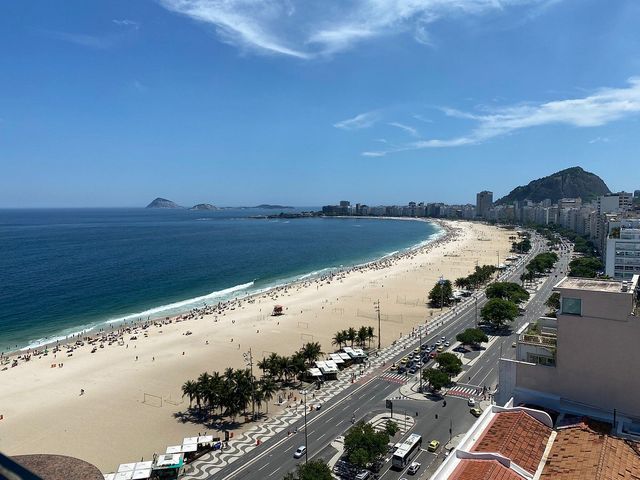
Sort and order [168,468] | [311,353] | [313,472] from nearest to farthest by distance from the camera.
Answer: [313,472]
[168,468]
[311,353]

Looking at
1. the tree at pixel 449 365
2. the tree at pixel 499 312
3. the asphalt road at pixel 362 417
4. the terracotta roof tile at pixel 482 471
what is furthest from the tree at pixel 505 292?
the terracotta roof tile at pixel 482 471

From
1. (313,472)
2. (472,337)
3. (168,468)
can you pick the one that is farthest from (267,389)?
(472,337)

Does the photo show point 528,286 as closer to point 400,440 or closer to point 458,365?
point 458,365

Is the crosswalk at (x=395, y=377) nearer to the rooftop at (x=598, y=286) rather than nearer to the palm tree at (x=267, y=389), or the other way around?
the palm tree at (x=267, y=389)

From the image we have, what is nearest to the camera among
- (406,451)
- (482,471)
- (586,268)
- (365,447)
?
(482,471)

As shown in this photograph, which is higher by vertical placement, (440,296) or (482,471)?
(482,471)

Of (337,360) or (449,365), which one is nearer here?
(449,365)

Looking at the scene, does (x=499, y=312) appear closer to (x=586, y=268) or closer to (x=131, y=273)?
(x=586, y=268)

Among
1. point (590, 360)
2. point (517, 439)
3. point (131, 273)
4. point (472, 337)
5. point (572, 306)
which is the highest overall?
point (572, 306)
